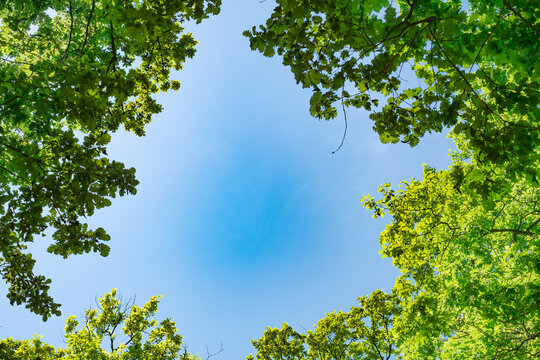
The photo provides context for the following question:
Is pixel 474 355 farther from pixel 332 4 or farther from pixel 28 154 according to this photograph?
pixel 28 154

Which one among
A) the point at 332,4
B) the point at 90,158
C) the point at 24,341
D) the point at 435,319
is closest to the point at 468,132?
the point at 332,4

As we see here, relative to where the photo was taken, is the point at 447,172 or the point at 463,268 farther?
the point at 447,172

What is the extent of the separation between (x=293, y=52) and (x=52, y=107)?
2.77 meters

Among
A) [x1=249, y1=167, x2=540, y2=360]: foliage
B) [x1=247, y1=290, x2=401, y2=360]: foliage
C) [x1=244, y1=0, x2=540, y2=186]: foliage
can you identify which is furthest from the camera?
[x1=247, y1=290, x2=401, y2=360]: foliage

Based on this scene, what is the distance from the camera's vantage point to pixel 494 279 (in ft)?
26.4

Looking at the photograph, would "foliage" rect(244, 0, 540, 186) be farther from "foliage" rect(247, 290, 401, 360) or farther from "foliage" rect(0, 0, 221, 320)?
"foliage" rect(247, 290, 401, 360)

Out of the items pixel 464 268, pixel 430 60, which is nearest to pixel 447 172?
pixel 464 268

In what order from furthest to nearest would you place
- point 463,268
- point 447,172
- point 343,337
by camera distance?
point 343,337 < point 447,172 < point 463,268

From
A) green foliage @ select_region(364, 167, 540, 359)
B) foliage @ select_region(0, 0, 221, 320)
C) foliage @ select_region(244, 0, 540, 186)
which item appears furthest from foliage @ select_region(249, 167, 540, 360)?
foliage @ select_region(0, 0, 221, 320)

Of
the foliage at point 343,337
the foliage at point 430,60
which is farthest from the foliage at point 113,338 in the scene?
the foliage at point 430,60

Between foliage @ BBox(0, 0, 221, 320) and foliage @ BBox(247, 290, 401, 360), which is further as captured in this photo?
foliage @ BBox(247, 290, 401, 360)

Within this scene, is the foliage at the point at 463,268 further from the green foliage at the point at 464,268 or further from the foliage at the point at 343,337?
the foliage at the point at 343,337

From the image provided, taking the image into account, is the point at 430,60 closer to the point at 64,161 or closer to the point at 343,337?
the point at 64,161

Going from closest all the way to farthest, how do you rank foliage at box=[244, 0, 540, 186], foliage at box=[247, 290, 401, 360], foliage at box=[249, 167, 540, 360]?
foliage at box=[244, 0, 540, 186] → foliage at box=[249, 167, 540, 360] → foliage at box=[247, 290, 401, 360]
